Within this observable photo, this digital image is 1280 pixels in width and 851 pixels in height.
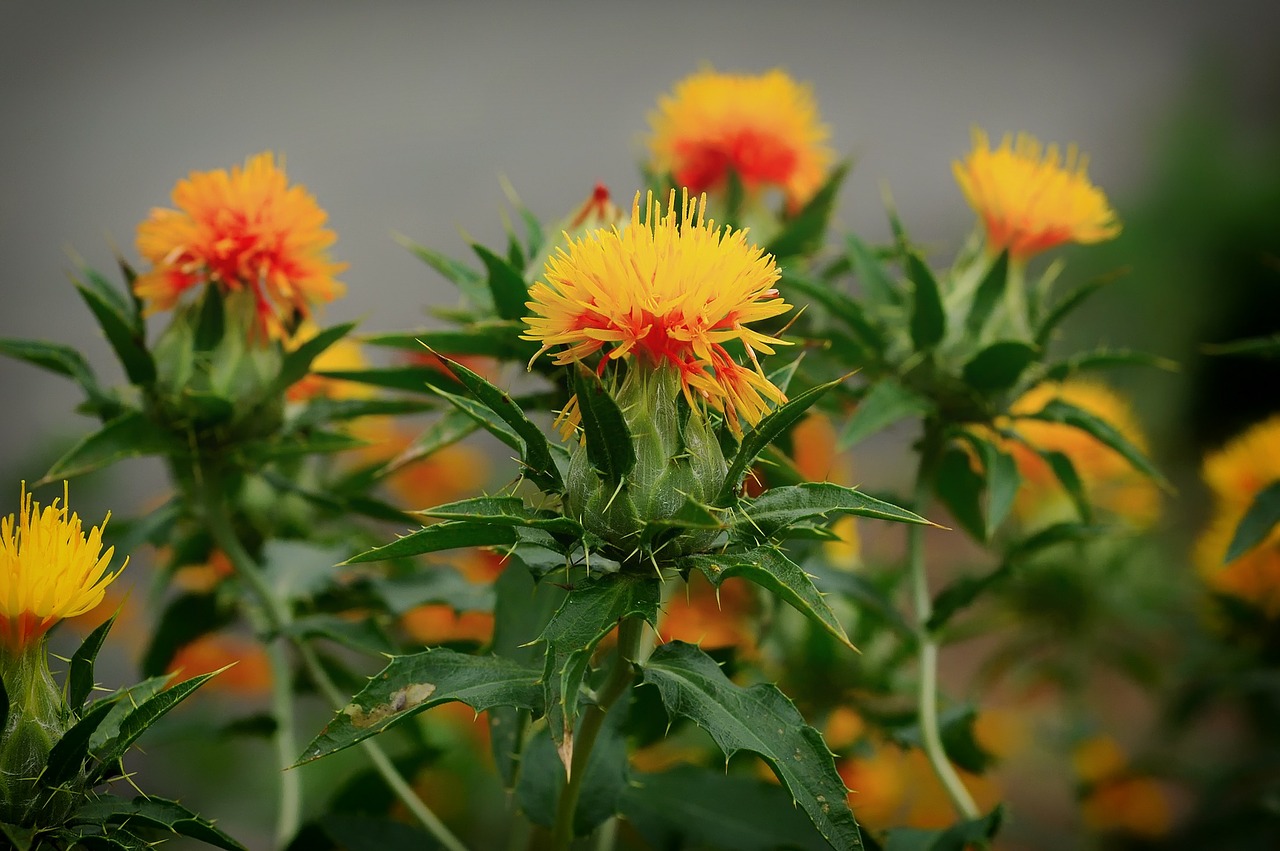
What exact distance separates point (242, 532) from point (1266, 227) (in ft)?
14.0

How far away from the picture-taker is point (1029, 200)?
124cm

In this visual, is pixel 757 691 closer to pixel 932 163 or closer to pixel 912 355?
pixel 912 355

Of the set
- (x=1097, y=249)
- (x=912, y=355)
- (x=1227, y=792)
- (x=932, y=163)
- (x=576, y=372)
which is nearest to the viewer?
(x=576, y=372)

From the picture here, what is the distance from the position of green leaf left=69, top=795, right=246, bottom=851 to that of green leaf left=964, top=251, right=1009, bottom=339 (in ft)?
3.04

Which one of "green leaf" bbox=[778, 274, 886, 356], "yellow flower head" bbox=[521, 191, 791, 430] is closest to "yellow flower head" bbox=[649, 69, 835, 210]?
"green leaf" bbox=[778, 274, 886, 356]

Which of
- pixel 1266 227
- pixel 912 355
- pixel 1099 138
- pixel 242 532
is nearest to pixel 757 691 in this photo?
pixel 912 355

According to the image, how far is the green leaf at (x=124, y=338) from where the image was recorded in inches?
42.8

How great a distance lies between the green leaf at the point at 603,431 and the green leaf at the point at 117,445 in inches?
23.0

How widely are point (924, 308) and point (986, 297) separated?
3.6 inches

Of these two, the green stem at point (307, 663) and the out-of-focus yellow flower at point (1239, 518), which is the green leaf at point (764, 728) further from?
the out-of-focus yellow flower at point (1239, 518)

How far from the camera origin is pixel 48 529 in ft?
2.64

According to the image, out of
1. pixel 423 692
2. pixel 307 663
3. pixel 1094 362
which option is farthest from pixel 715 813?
pixel 1094 362

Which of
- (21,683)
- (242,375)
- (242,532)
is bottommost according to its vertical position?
(242,532)

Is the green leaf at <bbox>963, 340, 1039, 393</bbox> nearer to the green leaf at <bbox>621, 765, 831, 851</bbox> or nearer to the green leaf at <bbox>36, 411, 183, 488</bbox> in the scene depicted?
the green leaf at <bbox>621, 765, 831, 851</bbox>
